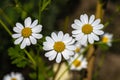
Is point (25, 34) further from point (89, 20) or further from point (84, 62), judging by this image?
point (84, 62)

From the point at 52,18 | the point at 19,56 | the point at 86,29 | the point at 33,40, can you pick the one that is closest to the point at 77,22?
the point at 86,29

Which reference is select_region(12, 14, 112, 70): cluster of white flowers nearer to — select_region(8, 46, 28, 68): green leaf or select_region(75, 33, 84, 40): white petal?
select_region(75, 33, 84, 40): white petal

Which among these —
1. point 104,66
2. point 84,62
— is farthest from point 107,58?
point 84,62

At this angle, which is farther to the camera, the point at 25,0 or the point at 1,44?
the point at 25,0

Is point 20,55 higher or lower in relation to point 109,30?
lower

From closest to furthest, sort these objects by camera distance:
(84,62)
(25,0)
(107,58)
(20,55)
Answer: (20,55) → (84,62) → (25,0) → (107,58)

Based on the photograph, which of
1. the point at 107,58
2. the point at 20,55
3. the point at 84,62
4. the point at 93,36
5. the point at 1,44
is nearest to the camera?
the point at 93,36

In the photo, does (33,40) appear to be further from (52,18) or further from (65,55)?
(52,18)

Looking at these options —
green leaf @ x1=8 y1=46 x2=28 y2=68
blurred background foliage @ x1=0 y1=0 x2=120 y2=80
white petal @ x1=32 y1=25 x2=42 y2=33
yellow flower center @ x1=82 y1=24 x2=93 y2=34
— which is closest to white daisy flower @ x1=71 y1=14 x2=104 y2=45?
yellow flower center @ x1=82 y1=24 x2=93 y2=34
